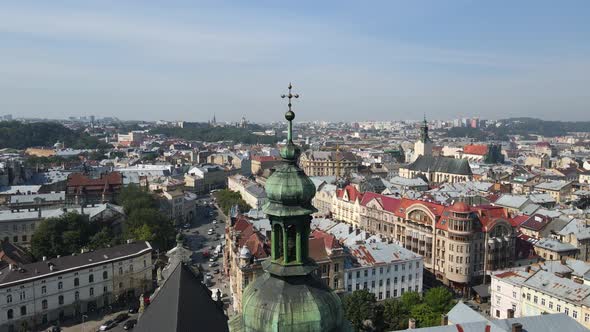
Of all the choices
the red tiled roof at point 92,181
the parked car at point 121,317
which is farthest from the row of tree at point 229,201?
the parked car at point 121,317

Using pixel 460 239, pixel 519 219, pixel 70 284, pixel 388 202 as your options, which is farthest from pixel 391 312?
pixel 519 219

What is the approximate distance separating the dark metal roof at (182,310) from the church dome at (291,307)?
3498 millimetres

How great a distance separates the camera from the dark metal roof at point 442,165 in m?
135

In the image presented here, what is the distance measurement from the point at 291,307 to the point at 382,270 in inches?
1874

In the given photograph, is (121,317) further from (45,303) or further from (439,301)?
(439,301)

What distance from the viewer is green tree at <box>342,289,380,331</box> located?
44125 mm

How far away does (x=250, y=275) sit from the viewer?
49875 millimetres

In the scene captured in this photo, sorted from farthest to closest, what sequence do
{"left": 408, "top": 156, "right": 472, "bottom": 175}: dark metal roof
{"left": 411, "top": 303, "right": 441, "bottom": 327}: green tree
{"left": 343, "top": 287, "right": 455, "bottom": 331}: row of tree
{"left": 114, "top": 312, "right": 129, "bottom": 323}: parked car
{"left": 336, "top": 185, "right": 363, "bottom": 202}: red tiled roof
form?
{"left": 408, "top": 156, "right": 472, "bottom": 175}: dark metal roof < {"left": 336, "top": 185, "right": 363, "bottom": 202}: red tiled roof < {"left": 114, "top": 312, "right": 129, "bottom": 323}: parked car < {"left": 411, "top": 303, "right": 441, "bottom": 327}: green tree < {"left": 343, "top": 287, "right": 455, "bottom": 331}: row of tree

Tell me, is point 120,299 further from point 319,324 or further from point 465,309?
point 319,324

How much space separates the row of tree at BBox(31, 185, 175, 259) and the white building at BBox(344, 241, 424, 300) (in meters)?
31.8

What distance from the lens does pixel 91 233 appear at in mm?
73562

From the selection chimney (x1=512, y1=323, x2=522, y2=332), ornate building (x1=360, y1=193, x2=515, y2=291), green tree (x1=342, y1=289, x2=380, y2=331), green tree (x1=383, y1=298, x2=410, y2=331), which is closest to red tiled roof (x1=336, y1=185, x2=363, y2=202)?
ornate building (x1=360, y1=193, x2=515, y2=291)

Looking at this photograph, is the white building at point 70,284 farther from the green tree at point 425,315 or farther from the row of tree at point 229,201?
the row of tree at point 229,201

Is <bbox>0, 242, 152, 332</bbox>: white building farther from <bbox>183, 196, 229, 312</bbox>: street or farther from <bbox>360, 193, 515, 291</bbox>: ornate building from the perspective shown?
<bbox>360, 193, 515, 291</bbox>: ornate building
